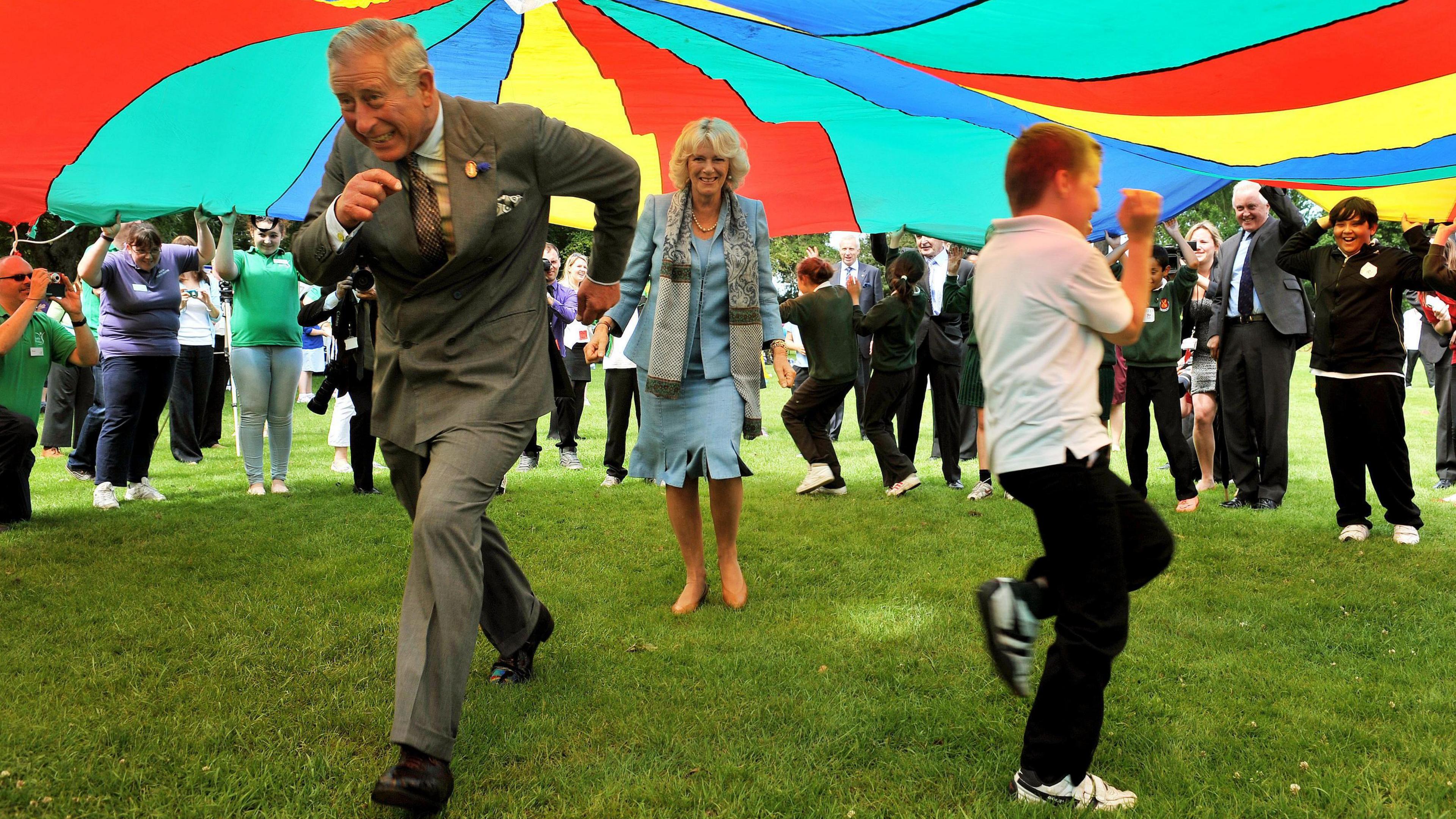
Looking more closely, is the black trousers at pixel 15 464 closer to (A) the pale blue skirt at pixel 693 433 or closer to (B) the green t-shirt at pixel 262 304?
(B) the green t-shirt at pixel 262 304

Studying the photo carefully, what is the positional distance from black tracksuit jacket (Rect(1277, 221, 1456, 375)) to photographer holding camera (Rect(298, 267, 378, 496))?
6.38m

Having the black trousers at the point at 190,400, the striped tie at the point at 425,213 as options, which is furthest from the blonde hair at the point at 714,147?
the black trousers at the point at 190,400

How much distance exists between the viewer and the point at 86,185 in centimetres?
595

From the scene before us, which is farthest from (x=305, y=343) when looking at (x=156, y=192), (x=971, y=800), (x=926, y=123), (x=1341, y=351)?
(x=971, y=800)

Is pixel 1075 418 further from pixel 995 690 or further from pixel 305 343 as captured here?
pixel 305 343

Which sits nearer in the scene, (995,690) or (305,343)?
(995,690)

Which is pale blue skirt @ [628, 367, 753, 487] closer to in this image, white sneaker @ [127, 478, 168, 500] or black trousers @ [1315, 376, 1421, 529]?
black trousers @ [1315, 376, 1421, 529]

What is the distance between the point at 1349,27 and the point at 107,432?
7865 millimetres

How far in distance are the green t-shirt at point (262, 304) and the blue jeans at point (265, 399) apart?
108 millimetres

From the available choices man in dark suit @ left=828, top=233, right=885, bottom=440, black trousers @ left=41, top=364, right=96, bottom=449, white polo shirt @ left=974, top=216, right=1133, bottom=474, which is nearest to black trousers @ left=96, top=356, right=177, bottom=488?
black trousers @ left=41, top=364, right=96, bottom=449

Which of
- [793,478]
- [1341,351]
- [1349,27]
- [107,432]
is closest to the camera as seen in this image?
[1349,27]

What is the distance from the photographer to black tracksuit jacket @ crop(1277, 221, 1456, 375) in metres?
6.19

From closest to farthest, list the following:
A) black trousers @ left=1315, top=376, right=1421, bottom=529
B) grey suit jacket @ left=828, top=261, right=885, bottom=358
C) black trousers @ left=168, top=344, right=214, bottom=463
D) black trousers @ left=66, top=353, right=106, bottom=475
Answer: black trousers @ left=1315, top=376, right=1421, bottom=529
black trousers @ left=66, top=353, right=106, bottom=475
black trousers @ left=168, top=344, right=214, bottom=463
grey suit jacket @ left=828, top=261, right=885, bottom=358

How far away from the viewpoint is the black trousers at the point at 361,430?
8023 mm
